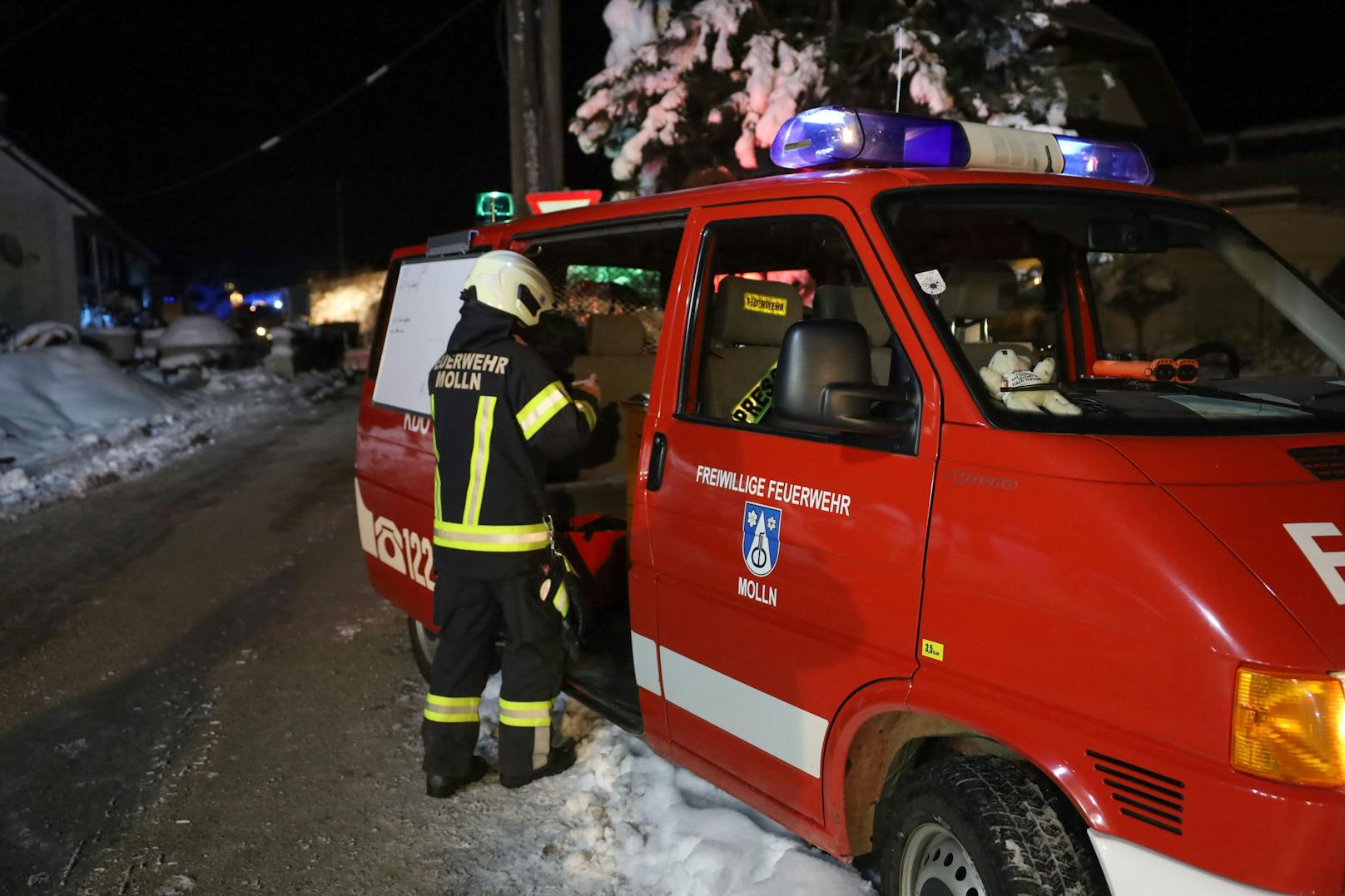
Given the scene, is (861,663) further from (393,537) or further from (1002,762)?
(393,537)

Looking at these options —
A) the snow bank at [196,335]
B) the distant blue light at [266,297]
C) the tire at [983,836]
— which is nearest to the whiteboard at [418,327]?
the tire at [983,836]

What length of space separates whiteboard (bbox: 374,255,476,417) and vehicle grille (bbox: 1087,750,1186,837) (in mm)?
3151

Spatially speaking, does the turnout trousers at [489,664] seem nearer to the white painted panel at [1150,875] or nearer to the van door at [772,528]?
the van door at [772,528]

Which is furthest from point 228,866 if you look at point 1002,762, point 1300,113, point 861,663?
point 1300,113

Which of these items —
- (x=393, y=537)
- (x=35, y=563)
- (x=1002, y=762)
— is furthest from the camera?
(x=35, y=563)

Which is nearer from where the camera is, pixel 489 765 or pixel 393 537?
pixel 489 765

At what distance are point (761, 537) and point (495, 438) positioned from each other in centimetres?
129

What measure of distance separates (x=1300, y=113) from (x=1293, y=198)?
56.8 ft

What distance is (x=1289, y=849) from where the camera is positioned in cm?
185

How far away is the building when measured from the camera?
100ft

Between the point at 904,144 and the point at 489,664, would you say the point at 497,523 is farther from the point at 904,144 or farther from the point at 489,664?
the point at 904,144

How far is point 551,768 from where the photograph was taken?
4121mm

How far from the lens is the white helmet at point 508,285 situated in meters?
3.83

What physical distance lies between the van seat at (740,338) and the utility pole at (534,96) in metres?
7.24
